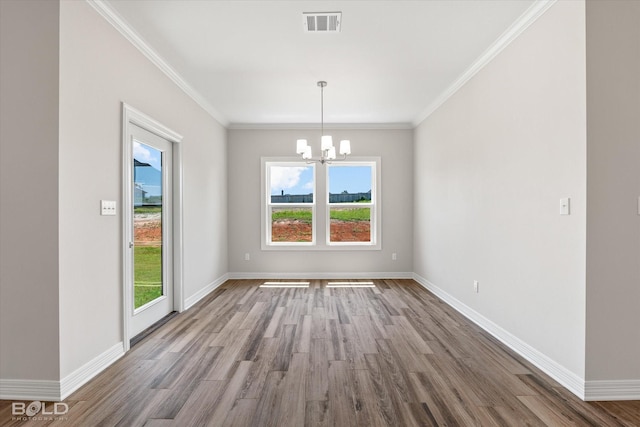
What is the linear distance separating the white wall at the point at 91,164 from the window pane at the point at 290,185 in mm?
2969

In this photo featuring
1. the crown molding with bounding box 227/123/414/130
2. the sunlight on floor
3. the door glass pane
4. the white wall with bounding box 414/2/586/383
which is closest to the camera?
the white wall with bounding box 414/2/586/383

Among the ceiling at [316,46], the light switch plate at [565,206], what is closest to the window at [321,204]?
the ceiling at [316,46]

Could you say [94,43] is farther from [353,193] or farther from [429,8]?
[353,193]

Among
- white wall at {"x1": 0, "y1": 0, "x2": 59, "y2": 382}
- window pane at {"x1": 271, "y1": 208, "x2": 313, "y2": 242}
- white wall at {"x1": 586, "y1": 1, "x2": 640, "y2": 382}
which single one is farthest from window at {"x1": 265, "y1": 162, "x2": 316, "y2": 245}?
white wall at {"x1": 586, "y1": 1, "x2": 640, "y2": 382}

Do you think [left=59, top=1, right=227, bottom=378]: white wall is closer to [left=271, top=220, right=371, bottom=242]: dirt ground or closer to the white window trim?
the white window trim

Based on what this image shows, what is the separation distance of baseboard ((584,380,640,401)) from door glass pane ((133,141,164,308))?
12.3 ft

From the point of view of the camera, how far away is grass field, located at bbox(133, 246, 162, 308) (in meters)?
3.38

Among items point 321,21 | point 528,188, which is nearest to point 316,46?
point 321,21

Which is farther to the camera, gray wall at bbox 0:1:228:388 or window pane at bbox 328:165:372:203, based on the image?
window pane at bbox 328:165:372:203

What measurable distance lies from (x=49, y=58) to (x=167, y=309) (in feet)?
9.31

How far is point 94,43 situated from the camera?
2584mm

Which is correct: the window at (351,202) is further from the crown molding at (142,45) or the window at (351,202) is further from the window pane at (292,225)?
the crown molding at (142,45)

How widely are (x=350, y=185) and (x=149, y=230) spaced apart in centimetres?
374

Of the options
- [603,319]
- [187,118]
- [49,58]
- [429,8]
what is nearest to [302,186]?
[187,118]
